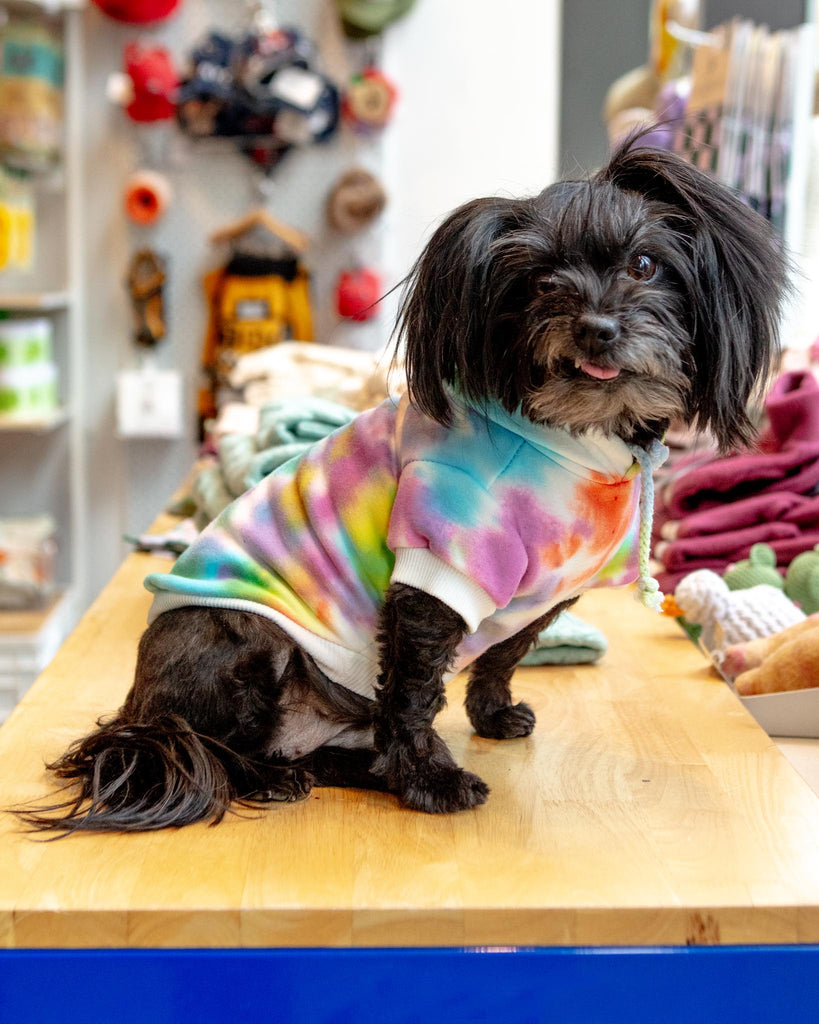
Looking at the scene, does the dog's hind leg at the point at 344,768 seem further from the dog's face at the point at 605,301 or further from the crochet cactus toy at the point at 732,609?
the crochet cactus toy at the point at 732,609

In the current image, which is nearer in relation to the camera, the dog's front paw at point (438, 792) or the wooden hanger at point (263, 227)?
the dog's front paw at point (438, 792)

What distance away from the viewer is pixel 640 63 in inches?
135

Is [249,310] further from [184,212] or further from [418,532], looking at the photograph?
[418,532]

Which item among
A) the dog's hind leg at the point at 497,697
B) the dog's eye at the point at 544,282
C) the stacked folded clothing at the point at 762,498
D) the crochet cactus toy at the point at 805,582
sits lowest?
the dog's hind leg at the point at 497,697

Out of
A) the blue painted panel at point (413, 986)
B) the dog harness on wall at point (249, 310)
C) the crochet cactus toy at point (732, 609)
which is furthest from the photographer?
the dog harness on wall at point (249, 310)

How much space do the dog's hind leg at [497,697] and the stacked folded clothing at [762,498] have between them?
49 cm

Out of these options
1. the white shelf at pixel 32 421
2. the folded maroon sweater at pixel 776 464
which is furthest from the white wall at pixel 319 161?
the folded maroon sweater at pixel 776 464

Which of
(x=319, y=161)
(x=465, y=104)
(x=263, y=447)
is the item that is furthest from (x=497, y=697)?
(x=465, y=104)

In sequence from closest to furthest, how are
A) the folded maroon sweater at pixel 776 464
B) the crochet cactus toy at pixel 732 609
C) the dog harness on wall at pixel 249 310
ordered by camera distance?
the crochet cactus toy at pixel 732 609 → the folded maroon sweater at pixel 776 464 → the dog harness on wall at pixel 249 310

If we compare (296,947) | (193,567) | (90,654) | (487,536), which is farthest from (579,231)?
(90,654)

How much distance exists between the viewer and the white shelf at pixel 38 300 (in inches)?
126

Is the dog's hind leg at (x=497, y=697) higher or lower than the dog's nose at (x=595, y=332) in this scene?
lower

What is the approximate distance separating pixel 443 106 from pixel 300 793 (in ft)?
9.75

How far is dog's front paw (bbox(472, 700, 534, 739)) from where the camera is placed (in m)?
1.15
